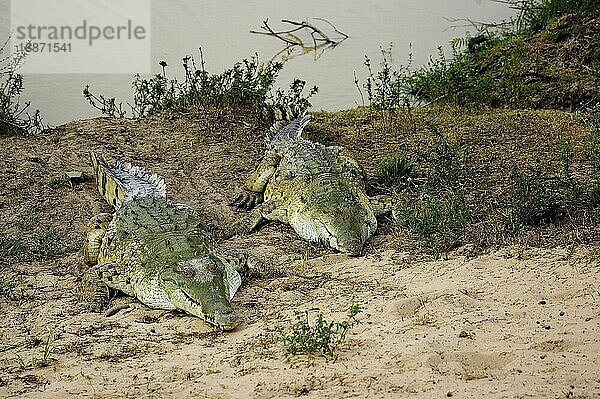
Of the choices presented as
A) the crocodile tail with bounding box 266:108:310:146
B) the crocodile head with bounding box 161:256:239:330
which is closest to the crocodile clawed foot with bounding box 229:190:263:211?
the crocodile tail with bounding box 266:108:310:146

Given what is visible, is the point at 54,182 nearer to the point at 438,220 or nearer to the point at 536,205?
the point at 438,220

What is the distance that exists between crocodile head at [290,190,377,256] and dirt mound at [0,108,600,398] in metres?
0.14

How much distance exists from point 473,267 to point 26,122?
7.67 meters

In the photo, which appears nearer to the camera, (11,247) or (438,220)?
(438,220)

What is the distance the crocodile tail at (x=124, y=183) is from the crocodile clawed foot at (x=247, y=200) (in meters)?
0.99

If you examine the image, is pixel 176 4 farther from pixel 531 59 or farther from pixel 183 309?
pixel 183 309

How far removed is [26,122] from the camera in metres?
11.1

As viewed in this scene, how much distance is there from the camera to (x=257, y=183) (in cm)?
929

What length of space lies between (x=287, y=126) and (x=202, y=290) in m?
4.93

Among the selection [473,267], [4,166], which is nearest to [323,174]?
[473,267]

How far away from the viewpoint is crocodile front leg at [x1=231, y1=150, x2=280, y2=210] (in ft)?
29.7

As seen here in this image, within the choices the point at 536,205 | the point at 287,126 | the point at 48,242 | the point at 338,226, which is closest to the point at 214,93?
the point at 287,126

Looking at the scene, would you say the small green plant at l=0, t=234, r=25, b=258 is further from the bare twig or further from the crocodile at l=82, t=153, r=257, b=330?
the bare twig

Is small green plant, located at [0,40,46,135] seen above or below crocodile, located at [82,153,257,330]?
above
